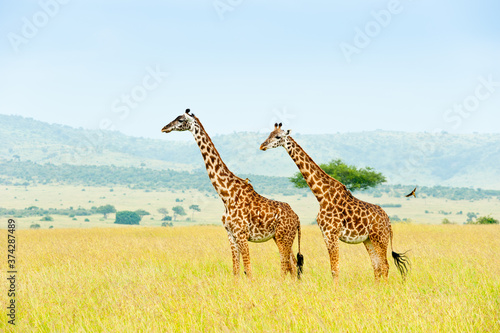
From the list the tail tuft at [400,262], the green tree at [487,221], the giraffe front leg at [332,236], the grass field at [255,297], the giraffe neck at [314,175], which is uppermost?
the giraffe neck at [314,175]

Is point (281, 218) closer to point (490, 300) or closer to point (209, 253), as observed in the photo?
point (490, 300)

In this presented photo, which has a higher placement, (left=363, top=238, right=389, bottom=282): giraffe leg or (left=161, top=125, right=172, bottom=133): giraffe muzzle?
(left=161, top=125, right=172, bottom=133): giraffe muzzle

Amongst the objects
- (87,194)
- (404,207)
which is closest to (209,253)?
(404,207)

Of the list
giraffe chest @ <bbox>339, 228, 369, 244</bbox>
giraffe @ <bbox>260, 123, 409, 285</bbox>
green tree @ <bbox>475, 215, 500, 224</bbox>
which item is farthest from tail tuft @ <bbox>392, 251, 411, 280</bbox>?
green tree @ <bbox>475, 215, 500, 224</bbox>

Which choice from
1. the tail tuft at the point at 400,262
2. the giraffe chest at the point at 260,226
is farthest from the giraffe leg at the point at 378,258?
the giraffe chest at the point at 260,226

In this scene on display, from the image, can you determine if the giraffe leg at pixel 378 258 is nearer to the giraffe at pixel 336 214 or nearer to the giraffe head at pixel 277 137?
Answer: the giraffe at pixel 336 214

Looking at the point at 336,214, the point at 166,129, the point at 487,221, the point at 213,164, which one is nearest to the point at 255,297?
the point at 336,214

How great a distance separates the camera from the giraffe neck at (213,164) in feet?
34.2

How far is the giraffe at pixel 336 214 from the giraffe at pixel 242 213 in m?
1.08

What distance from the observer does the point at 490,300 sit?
358 inches

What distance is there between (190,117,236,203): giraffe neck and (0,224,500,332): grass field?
1972mm

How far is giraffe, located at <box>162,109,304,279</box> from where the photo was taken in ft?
33.5

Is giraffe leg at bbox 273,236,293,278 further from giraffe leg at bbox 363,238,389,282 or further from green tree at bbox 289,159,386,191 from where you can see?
green tree at bbox 289,159,386,191

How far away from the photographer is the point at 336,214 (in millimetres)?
9797
